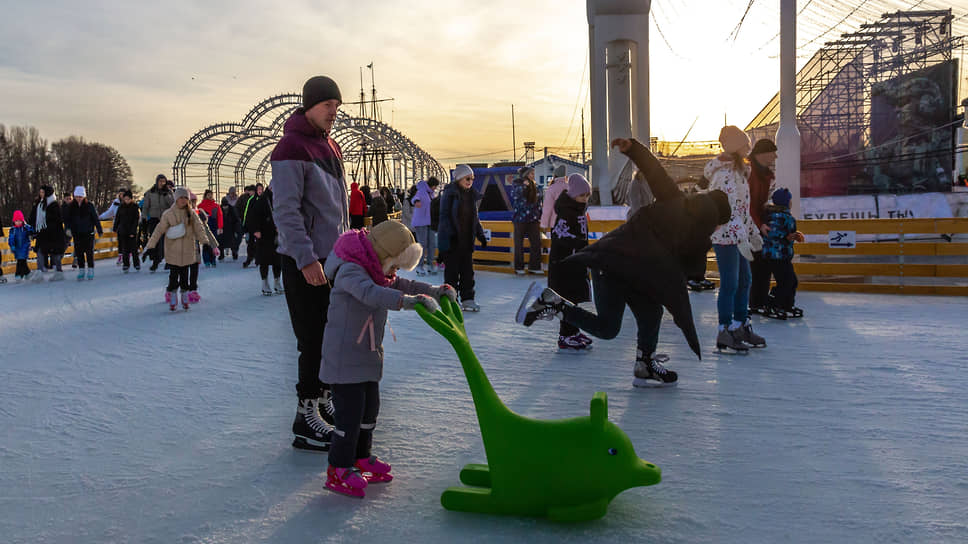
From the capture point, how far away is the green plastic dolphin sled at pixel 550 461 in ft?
8.28

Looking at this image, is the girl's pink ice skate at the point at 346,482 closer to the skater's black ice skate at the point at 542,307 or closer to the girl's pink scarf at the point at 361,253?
the girl's pink scarf at the point at 361,253

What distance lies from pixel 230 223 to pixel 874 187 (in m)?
24.7

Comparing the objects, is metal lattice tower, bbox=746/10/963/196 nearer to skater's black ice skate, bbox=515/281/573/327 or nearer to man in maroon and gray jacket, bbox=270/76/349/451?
skater's black ice skate, bbox=515/281/573/327

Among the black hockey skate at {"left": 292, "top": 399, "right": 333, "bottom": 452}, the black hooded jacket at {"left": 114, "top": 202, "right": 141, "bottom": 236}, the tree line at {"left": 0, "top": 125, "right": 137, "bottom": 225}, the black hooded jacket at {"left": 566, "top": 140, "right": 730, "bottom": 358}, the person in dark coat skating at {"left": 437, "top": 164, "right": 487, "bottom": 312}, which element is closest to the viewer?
the black hockey skate at {"left": 292, "top": 399, "right": 333, "bottom": 452}

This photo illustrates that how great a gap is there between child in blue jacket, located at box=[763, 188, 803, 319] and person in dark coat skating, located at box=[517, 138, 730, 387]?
10.6 feet

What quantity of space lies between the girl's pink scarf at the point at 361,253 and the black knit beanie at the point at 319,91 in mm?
762

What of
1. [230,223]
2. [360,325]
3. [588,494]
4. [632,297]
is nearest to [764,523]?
[588,494]

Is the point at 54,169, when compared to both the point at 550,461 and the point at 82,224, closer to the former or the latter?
the point at 82,224

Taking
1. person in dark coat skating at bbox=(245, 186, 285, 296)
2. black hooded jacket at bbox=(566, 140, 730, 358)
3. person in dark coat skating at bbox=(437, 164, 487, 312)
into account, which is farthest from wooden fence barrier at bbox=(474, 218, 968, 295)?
person in dark coat skating at bbox=(245, 186, 285, 296)

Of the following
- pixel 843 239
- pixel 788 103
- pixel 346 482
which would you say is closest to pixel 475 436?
pixel 346 482

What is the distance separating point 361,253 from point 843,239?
8060 mm

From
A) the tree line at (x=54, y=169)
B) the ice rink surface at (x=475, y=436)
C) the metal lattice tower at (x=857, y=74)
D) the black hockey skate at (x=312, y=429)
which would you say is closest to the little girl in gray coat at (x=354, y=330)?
the ice rink surface at (x=475, y=436)

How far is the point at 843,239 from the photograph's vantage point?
914 centimetres

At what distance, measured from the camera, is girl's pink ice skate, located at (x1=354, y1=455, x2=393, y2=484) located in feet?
9.87
